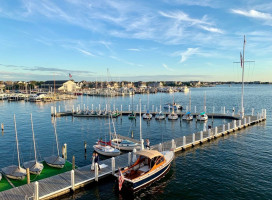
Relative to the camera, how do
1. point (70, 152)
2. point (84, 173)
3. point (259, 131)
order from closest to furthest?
point (84, 173), point (70, 152), point (259, 131)

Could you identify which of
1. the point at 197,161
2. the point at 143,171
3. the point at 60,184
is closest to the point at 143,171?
the point at 143,171

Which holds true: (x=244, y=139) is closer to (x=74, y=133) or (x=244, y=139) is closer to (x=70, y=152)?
(x=70, y=152)

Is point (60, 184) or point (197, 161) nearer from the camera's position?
point (60, 184)

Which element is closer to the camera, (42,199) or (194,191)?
(42,199)

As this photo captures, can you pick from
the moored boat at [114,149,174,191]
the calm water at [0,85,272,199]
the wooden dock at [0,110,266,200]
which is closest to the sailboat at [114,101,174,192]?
the moored boat at [114,149,174,191]

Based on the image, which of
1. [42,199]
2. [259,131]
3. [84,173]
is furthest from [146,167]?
[259,131]

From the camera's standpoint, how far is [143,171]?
21.2 metres

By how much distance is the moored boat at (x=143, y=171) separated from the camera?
19.6 m

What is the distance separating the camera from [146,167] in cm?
2202

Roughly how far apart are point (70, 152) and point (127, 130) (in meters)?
19.1

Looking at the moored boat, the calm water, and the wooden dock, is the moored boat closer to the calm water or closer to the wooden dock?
the calm water

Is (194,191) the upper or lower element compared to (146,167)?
lower

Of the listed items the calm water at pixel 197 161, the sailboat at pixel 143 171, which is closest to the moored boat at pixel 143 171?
the sailboat at pixel 143 171

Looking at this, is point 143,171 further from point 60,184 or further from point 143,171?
point 60,184
